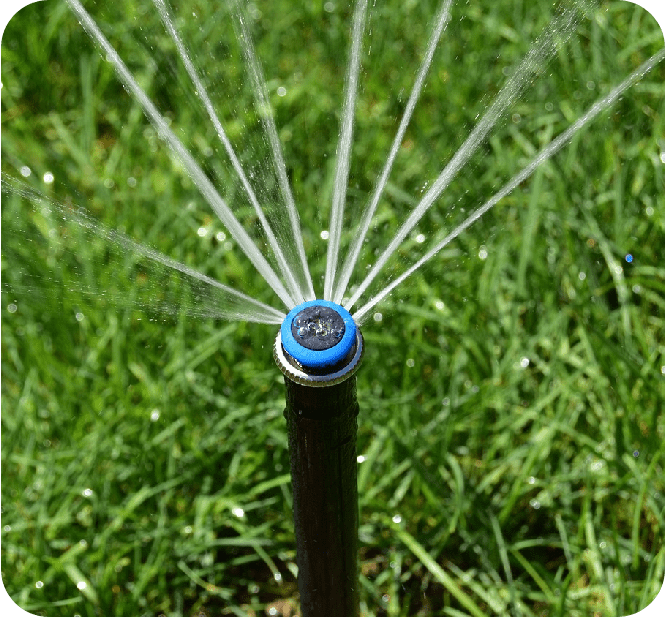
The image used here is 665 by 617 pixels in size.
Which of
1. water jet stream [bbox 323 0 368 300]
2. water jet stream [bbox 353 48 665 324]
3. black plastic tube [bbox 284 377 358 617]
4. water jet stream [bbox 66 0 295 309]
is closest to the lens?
black plastic tube [bbox 284 377 358 617]

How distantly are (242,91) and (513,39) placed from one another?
3.45ft

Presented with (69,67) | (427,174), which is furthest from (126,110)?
(427,174)

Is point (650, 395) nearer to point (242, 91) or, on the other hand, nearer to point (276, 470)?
point (276, 470)

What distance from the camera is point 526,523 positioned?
243 centimetres

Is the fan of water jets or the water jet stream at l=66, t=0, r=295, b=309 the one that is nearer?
the fan of water jets

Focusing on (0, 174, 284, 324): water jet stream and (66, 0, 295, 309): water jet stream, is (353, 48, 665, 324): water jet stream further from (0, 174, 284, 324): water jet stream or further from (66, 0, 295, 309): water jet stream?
(0, 174, 284, 324): water jet stream

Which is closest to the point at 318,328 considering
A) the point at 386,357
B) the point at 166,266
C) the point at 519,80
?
the point at 386,357

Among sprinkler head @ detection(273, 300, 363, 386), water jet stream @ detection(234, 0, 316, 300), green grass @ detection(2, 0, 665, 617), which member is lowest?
sprinkler head @ detection(273, 300, 363, 386)

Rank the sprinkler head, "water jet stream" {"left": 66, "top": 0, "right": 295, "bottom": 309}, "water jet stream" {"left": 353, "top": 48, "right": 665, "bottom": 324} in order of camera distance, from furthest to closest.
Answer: "water jet stream" {"left": 353, "top": 48, "right": 665, "bottom": 324} < "water jet stream" {"left": 66, "top": 0, "right": 295, "bottom": 309} < the sprinkler head

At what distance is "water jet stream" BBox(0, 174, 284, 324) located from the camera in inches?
83.3

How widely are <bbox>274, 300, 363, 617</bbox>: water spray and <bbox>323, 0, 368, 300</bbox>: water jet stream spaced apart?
0.46 m

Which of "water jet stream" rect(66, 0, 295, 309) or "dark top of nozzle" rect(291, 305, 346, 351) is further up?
"water jet stream" rect(66, 0, 295, 309)

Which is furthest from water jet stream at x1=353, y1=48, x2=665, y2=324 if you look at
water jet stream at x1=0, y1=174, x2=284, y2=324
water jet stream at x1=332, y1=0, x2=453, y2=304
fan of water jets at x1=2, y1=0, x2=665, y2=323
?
water jet stream at x1=0, y1=174, x2=284, y2=324

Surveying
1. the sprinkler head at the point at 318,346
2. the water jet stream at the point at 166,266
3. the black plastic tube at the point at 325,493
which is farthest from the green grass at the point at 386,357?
the sprinkler head at the point at 318,346
